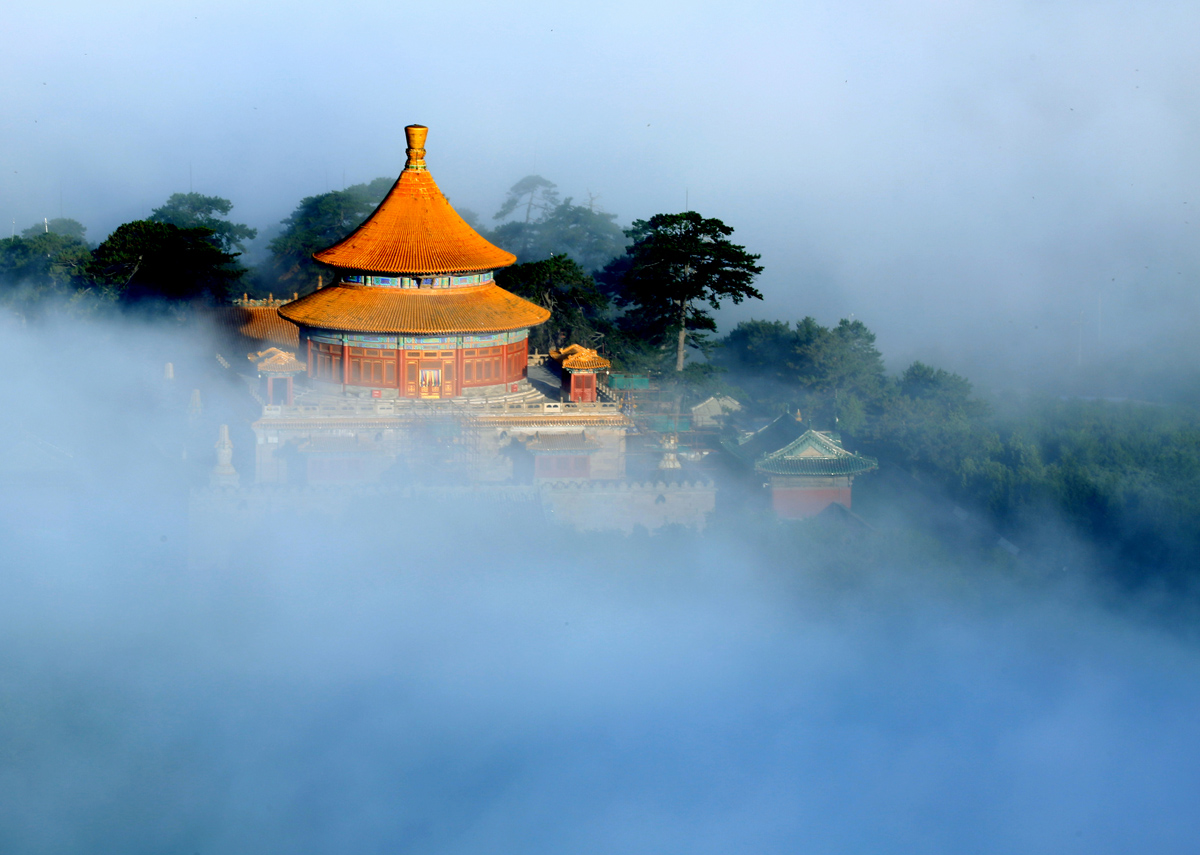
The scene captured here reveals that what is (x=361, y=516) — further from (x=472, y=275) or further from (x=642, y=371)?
(x=642, y=371)

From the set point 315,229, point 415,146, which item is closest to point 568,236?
point 315,229

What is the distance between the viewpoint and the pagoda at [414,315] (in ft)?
153

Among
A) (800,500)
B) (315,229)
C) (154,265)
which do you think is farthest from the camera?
(315,229)

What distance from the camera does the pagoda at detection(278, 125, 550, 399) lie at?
46688 mm

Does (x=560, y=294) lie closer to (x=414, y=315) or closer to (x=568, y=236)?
(x=414, y=315)

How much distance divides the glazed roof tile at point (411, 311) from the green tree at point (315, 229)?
42.1m

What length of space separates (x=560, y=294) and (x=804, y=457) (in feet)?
54.4

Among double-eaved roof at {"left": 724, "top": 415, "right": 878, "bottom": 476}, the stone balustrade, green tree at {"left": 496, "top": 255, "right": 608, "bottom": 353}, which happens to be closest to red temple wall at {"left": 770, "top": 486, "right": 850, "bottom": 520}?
double-eaved roof at {"left": 724, "top": 415, "right": 878, "bottom": 476}

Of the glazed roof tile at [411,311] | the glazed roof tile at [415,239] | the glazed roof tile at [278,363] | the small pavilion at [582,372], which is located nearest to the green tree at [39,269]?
the glazed roof tile at [415,239]

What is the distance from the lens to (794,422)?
164ft

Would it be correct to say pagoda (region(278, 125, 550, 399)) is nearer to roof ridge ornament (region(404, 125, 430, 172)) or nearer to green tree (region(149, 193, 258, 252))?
roof ridge ornament (region(404, 125, 430, 172))

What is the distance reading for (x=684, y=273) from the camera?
59.1 m

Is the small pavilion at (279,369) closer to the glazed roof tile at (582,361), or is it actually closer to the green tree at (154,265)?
the glazed roof tile at (582,361)

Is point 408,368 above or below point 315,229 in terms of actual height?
below
